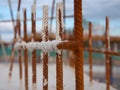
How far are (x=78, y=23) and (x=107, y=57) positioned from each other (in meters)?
3.43

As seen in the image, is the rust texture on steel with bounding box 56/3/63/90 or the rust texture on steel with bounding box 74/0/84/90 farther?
the rust texture on steel with bounding box 56/3/63/90

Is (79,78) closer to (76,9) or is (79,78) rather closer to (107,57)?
(76,9)

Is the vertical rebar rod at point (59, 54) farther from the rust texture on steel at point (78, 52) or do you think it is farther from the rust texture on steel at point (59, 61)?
the rust texture on steel at point (78, 52)

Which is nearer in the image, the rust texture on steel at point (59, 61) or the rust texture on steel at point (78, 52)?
the rust texture on steel at point (78, 52)

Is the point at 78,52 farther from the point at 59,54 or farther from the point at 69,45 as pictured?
the point at 59,54

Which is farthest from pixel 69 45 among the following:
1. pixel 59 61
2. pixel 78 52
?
pixel 59 61

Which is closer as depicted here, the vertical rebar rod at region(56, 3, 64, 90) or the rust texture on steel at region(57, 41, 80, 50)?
the rust texture on steel at region(57, 41, 80, 50)

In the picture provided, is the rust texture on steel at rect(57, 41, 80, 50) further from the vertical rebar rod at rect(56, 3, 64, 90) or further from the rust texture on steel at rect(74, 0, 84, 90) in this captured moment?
the vertical rebar rod at rect(56, 3, 64, 90)

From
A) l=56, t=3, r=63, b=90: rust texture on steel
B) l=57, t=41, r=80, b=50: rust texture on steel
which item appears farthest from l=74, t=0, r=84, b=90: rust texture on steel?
l=56, t=3, r=63, b=90: rust texture on steel

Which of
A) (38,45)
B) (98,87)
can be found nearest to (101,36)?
(98,87)

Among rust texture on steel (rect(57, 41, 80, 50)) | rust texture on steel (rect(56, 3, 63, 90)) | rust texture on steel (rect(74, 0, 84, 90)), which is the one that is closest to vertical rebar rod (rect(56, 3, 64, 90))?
rust texture on steel (rect(56, 3, 63, 90))

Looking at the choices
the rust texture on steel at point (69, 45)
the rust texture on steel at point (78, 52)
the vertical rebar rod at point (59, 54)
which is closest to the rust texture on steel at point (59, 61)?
the vertical rebar rod at point (59, 54)

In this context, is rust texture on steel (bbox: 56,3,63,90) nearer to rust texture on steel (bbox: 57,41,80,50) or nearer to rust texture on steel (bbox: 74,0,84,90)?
rust texture on steel (bbox: 57,41,80,50)

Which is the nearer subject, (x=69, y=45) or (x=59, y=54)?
Answer: (x=69, y=45)
